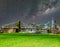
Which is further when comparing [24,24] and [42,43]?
[24,24]

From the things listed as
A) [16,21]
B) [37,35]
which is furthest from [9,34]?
[37,35]

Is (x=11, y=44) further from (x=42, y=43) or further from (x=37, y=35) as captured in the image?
(x=37, y=35)

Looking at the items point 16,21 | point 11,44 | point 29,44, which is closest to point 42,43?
point 29,44

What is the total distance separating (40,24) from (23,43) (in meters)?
1.17

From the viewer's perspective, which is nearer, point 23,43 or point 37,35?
point 23,43

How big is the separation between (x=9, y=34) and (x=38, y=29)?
103 centimetres

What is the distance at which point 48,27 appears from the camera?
537cm

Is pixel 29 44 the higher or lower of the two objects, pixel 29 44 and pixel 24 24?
the lower

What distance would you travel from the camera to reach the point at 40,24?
5188mm

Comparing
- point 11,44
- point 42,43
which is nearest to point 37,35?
point 42,43

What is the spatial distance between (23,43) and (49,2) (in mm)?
1772

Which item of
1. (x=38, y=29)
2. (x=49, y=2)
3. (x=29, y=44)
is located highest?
(x=49, y=2)

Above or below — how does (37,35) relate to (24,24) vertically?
below

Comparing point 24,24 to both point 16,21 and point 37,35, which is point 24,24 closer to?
point 16,21
